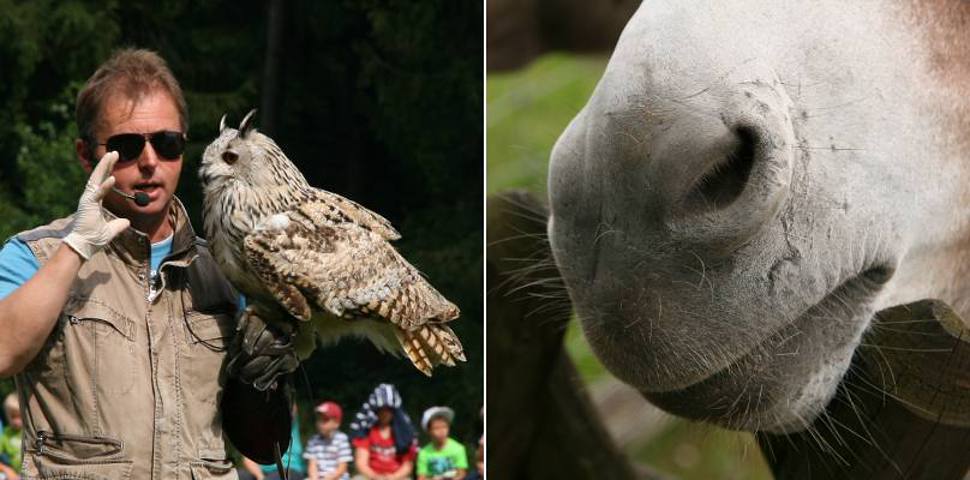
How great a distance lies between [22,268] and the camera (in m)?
1.59

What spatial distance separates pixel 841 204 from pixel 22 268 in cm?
99

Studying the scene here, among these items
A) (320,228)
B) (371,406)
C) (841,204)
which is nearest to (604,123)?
(841,204)

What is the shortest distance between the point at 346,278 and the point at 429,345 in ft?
0.61

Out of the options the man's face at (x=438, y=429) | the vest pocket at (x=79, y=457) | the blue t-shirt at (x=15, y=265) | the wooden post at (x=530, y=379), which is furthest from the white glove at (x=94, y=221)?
the man's face at (x=438, y=429)

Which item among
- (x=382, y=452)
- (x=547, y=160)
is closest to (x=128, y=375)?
(x=547, y=160)

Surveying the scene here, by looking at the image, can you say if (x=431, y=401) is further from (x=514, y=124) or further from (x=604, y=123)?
(x=604, y=123)

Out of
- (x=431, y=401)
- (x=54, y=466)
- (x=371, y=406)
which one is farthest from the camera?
(x=431, y=401)

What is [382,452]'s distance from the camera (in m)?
4.62

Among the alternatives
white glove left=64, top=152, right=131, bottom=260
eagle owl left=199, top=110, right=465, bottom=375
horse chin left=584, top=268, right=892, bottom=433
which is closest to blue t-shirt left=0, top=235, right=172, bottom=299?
white glove left=64, top=152, right=131, bottom=260

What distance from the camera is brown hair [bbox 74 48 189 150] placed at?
1636 mm

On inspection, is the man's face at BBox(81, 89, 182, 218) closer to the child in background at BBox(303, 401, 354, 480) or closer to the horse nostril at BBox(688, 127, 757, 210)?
the horse nostril at BBox(688, 127, 757, 210)

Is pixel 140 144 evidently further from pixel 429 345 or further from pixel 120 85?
pixel 429 345

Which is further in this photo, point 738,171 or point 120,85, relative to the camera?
point 120,85

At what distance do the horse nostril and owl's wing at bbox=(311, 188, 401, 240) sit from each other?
502mm
